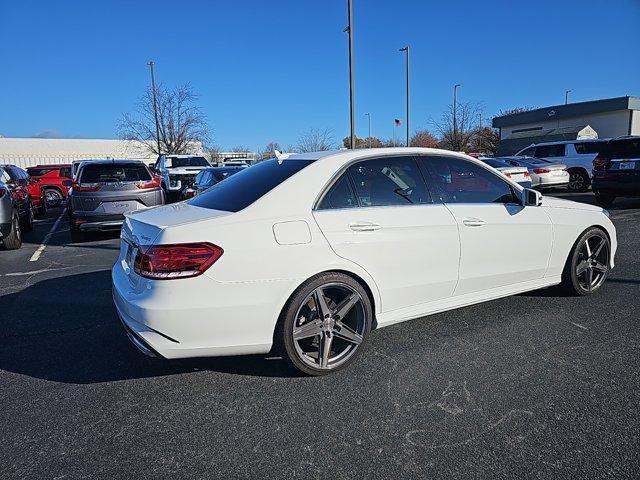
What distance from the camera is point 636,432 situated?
7.85ft

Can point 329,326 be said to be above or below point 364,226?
below

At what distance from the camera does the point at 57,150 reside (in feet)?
152

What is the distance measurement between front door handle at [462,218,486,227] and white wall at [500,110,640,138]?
145ft

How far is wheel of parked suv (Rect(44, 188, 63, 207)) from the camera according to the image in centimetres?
1761

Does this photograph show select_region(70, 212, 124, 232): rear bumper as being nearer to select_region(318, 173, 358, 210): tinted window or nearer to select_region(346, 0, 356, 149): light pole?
select_region(318, 173, 358, 210): tinted window

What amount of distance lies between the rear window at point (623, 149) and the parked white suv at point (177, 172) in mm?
11003

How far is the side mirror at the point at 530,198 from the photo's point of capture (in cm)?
400

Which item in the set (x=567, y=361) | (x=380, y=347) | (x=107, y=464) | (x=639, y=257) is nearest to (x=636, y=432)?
(x=567, y=361)

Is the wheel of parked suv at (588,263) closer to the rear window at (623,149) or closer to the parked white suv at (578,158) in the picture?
the rear window at (623,149)

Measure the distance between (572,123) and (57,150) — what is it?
5189 cm

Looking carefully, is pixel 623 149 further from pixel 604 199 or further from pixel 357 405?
pixel 357 405

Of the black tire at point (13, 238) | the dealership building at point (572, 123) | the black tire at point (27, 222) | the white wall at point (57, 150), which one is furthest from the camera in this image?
the white wall at point (57, 150)


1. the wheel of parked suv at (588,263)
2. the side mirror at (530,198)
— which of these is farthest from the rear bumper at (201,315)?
the wheel of parked suv at (588,263)

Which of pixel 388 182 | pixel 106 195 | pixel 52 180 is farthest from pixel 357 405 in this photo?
pixel 52 180
